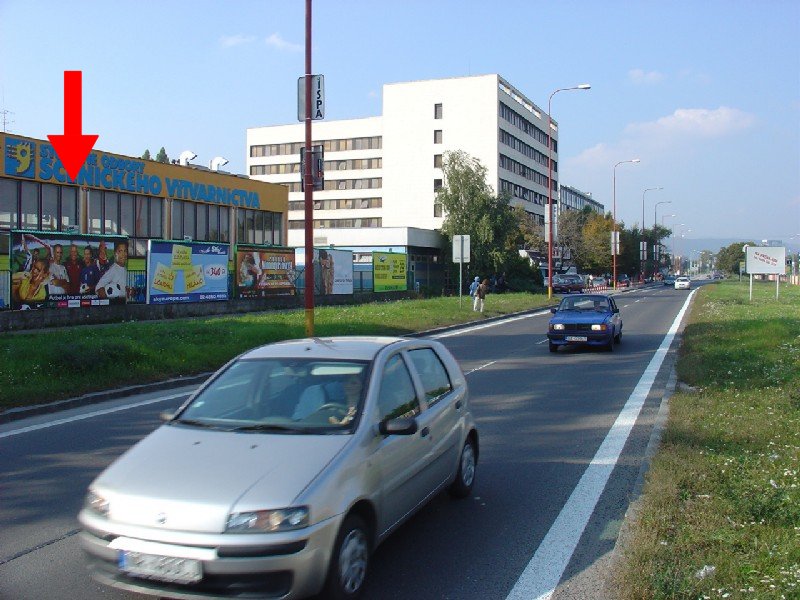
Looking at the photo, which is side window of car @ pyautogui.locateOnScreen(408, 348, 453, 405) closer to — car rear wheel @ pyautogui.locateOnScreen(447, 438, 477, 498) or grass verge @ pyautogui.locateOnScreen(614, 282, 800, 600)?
car rear wheel @ pyautogui.locateOnScreen(447, 438, 477, 498)

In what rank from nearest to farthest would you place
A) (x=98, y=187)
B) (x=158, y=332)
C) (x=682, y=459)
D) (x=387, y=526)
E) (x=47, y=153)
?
(x=387, y=526) → (x=682, y=459) → (x=158, y=332) → (x=47, y=153) → (x=98, y=187)

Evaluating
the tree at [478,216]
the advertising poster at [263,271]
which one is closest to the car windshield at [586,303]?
the advertising poster at [263,271]

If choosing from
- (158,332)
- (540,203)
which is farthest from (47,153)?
(540,203)

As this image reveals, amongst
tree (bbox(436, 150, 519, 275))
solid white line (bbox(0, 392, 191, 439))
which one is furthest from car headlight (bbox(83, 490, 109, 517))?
tree (bbox(436, 150, 519, 275))

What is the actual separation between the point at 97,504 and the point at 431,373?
8.99 feet

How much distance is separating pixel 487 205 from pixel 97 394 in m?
51.1

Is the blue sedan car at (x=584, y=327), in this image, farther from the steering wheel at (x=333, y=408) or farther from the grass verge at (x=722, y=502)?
the steering wheel at (x=333, y=408)

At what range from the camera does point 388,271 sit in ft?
152

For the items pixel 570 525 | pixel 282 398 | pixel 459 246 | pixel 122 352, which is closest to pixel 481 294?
pixel 459 246

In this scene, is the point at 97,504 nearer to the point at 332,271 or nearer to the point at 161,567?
the point at 161,567

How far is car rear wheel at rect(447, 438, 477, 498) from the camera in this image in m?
6.39

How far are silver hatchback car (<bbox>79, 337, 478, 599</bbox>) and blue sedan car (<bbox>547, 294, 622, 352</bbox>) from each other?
13.2m

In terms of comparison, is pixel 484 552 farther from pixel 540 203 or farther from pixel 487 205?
pixel 540 203

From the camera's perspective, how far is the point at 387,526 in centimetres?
477
